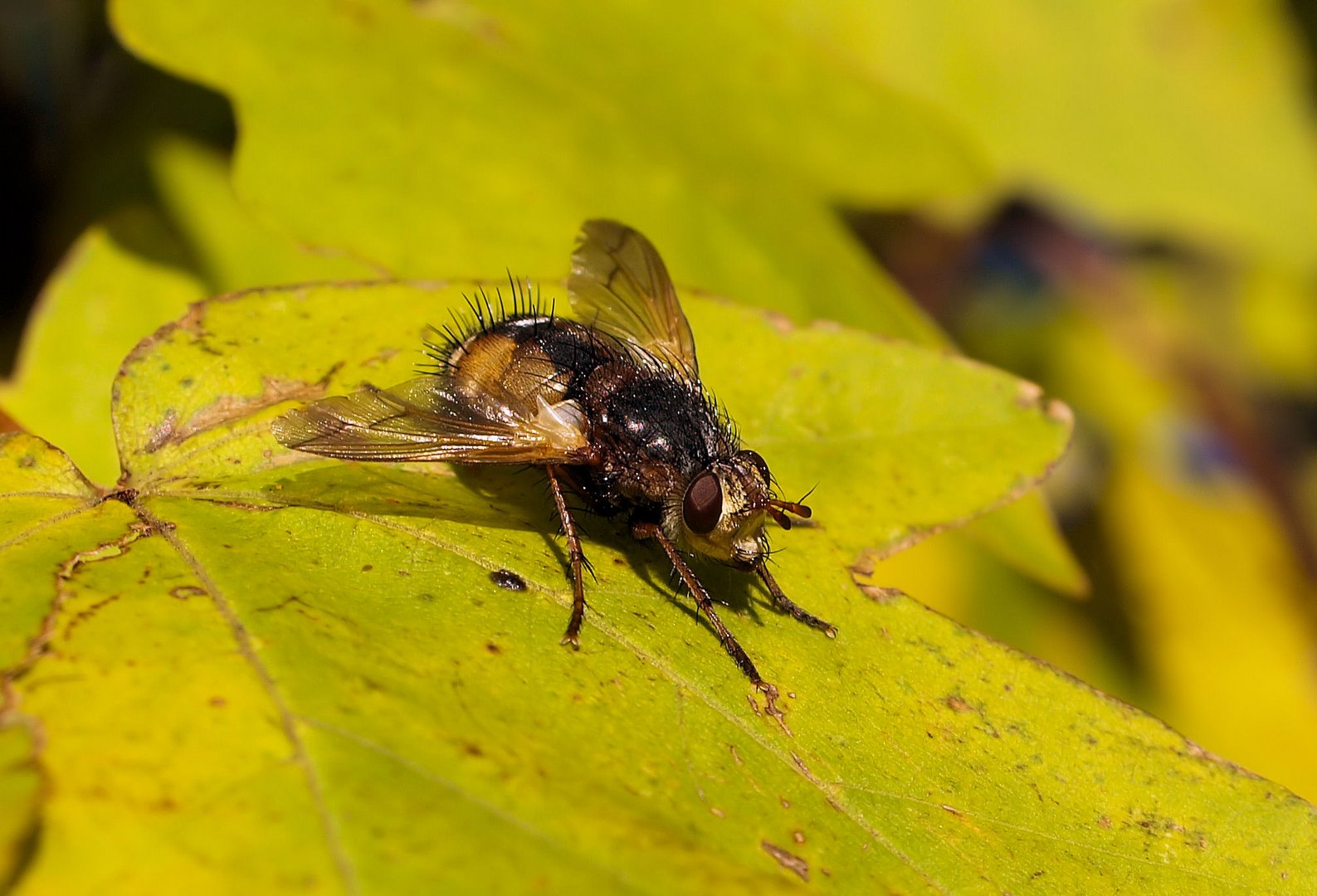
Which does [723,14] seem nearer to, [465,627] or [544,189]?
[544,189]

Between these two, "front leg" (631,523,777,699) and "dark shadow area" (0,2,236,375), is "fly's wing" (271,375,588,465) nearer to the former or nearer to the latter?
"front leg" (631,523,777,699)

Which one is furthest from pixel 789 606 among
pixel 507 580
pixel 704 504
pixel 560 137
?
pixel 560 137

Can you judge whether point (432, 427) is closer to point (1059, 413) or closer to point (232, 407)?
point (232, 407)

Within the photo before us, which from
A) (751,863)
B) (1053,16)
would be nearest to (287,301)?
(751,863)

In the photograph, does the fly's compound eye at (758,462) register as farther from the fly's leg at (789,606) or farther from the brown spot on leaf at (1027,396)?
the brown spot on leaf at (1027,396)

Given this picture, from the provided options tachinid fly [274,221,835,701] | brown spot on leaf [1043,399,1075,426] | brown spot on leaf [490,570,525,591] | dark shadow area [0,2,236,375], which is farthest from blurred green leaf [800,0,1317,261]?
brown spot on leaf [490,570,525,591]

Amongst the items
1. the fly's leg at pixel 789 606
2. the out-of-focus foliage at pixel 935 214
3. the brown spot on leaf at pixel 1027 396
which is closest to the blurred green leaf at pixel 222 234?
the out-of-focus foliage at pixel 935 214

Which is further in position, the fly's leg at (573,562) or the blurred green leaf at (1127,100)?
the blurred green leaf at (1127,100)

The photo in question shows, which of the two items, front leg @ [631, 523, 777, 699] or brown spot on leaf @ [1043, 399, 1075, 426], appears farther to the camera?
brown spot on leaf @ [1043, 399, 1075, 426]
